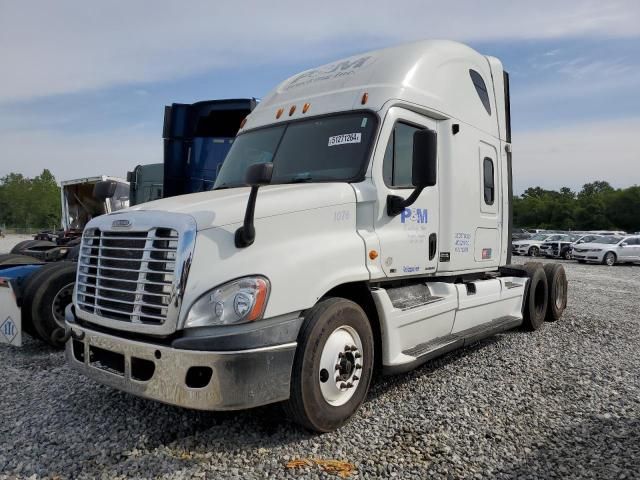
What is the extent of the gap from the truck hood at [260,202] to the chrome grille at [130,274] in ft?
0.84

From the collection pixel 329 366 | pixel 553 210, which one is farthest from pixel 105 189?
pixel 553 210

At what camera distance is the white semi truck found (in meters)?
3.35

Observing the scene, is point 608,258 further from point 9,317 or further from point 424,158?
point 9,317

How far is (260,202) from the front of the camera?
3701 millimetres

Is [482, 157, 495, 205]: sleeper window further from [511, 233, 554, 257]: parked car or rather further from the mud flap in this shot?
[511, 233, 554, 257]: parked car

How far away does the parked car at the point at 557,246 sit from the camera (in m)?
30.3

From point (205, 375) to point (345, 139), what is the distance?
237 centimetres

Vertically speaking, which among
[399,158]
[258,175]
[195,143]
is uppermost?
[195,143]

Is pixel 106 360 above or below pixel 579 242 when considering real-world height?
above

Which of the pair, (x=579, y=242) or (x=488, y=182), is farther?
(x=579, y=242)

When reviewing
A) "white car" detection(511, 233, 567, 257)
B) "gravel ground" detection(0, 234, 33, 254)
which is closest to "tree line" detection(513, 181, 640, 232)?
"white car" detection(511, 233, 567, 257)

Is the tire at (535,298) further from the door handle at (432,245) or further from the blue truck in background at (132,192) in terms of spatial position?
the blue truck in background at (132,192)

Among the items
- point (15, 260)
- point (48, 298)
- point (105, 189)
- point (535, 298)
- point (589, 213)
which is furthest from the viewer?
point (589, 213)

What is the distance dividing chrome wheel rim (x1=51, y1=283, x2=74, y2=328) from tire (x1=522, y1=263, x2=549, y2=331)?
6.11m
